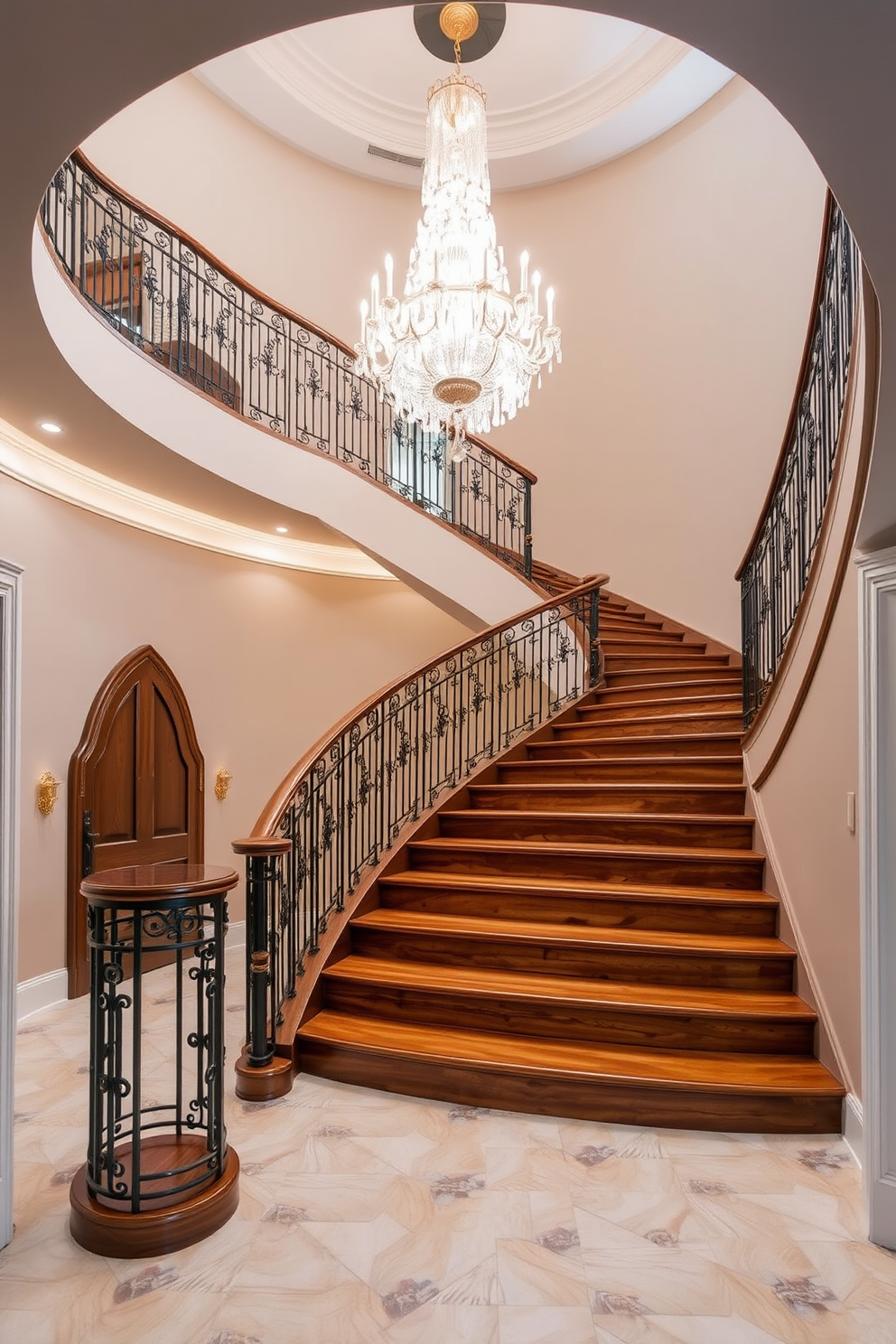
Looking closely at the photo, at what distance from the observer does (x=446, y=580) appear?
21.9 ft

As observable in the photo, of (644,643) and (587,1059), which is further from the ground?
(644,643)

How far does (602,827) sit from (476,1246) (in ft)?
8.26

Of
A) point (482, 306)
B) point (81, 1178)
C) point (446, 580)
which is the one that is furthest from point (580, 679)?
point (81, 1178)

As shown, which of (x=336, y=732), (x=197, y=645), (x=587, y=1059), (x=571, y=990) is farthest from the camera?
(x=197, y=645)

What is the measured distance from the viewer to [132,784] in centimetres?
556

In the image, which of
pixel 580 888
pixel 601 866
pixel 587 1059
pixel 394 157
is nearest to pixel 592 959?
pixel 580 888

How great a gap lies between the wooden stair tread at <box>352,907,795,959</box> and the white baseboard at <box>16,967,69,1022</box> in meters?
2.03

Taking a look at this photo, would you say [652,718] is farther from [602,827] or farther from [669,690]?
[602,827]

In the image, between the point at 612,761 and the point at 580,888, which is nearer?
the point at 580,888

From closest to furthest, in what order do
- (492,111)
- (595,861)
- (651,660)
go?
(595,861)
(651,660)
(492,111)

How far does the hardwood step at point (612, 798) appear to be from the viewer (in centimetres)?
465

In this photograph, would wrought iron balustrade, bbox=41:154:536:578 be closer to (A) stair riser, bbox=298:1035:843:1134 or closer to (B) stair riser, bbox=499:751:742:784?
(B) stair riser, bbox=499:751:742:784

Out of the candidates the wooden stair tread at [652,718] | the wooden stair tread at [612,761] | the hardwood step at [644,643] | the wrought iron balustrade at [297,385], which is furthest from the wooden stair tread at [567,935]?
the wrought iron balustrade at [297,385]

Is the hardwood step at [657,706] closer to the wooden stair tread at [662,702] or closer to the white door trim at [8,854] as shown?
the wooden stair tread at [662,702]
